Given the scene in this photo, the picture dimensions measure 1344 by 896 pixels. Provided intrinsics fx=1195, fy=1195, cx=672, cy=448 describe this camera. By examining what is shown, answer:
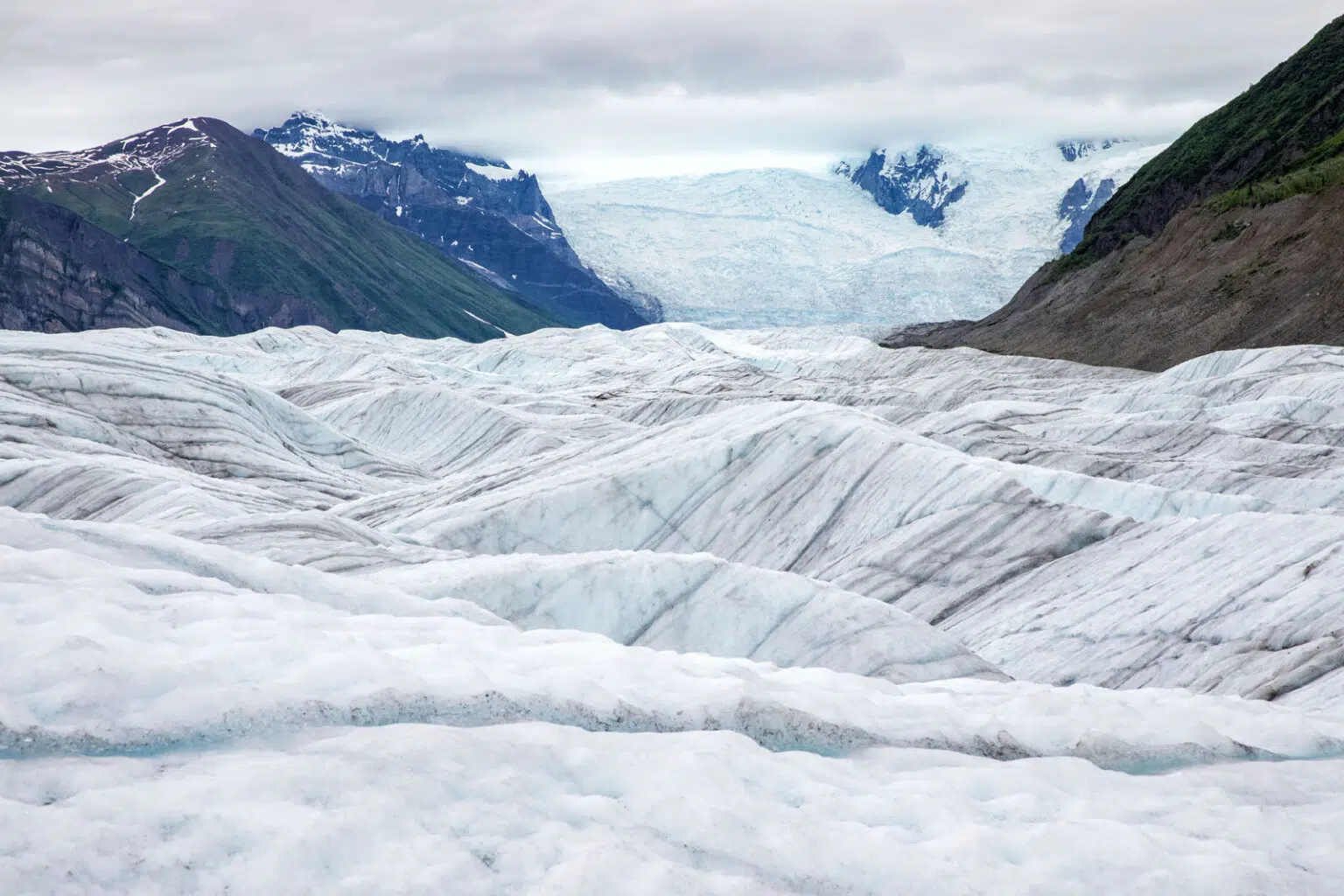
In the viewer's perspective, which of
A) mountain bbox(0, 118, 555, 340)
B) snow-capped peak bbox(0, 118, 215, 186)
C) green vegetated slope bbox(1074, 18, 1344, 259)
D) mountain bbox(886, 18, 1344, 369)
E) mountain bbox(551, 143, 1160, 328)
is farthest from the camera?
snow-capped peak bbox(0, 118, 215, 186)

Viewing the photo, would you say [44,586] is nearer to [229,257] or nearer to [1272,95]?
[1272,95]

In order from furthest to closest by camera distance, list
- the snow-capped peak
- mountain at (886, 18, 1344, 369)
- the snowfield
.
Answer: the snow-capped peak < mountain at (886, 18, 1344, 369) < the snowfield

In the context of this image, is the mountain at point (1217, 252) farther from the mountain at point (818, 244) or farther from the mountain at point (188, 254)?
the mountain at point (188, 254)

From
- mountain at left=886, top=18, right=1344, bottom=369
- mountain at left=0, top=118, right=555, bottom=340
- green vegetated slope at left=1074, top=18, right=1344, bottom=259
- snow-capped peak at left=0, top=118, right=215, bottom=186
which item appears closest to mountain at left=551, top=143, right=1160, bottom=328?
mountain at left=0, top=118, right=555, bottom=340

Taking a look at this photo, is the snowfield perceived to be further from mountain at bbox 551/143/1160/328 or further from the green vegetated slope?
mountain at bbox 551/143/1160/328

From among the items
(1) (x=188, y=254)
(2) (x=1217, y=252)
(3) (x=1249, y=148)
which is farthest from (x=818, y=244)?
(2) (x=1217, y=252)

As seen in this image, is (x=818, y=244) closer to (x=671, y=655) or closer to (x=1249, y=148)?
(x=1249, y=148)
